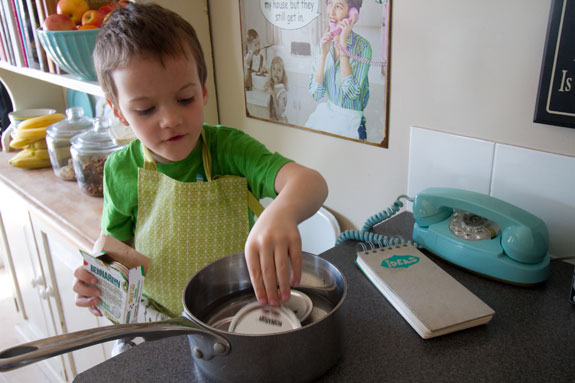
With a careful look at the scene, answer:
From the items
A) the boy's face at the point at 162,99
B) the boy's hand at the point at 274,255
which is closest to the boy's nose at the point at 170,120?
the boy's face at the point at 162,99

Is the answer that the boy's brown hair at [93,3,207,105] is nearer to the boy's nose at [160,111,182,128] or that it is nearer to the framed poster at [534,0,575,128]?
the boy's nose at [160,111,182,128]

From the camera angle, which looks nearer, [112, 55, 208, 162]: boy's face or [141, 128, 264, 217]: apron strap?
[112, 55, 208, 162]: boy's face

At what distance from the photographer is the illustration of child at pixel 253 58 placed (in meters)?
1.38

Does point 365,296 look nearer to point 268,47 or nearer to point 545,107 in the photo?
point 545,107

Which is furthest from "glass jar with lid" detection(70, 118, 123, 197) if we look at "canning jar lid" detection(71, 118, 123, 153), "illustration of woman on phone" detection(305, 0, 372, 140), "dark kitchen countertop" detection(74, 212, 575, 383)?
"dark kitchen countertop" detection(74, 212, 575, 383)

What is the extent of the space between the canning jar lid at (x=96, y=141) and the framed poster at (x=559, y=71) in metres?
1.32

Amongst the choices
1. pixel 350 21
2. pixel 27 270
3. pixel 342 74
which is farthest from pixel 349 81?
pixel 27 270

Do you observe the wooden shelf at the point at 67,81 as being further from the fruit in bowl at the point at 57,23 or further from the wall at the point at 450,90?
the wall at the point at 450,90

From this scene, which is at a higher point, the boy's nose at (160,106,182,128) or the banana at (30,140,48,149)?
Answer: the boy's nose at (160,106,182,128)

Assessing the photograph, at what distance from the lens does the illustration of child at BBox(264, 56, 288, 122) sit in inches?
52.7

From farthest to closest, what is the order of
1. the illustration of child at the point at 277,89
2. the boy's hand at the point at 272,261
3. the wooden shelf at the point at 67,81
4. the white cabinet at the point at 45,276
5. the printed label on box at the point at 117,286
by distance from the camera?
1. the white cabinet at the point at 45,276
2. the wooden shelf at the point at 67,81
3. the illustration of child at the point at 277,89
4. the printed label on box at the point at 117,286
5. the boy's hand at the point at 272,261

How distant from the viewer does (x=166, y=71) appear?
0.83m

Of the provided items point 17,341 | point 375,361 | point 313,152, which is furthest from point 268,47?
point 17,341

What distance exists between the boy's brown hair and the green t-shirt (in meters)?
0.15
